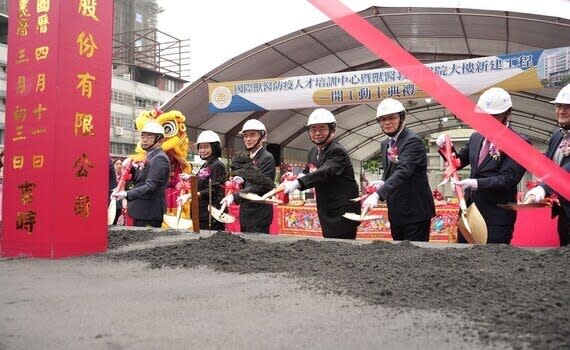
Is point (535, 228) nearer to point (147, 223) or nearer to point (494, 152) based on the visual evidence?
point (494, 152)

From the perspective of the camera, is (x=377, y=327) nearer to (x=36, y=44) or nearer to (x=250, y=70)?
(x=36, y=44)

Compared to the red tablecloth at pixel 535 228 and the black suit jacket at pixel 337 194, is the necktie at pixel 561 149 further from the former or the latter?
the red tablecloth at pixel 535 228

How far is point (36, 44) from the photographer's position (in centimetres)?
173

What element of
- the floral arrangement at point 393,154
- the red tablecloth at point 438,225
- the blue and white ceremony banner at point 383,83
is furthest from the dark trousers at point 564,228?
the blue and white ceremony banner at point 383,83

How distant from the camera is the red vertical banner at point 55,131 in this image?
1.68 m

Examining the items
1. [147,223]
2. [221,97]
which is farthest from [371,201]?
[221,97]

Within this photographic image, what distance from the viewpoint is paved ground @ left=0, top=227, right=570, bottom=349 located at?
70 centimetres

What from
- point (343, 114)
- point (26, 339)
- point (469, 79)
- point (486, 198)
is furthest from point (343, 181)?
point (343, 114)

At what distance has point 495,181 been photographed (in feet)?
6.56

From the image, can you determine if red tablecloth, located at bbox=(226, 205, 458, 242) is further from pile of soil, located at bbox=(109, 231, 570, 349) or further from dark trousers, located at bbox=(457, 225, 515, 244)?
pile of soil, located at bbox=(109, 231, 570, 349)

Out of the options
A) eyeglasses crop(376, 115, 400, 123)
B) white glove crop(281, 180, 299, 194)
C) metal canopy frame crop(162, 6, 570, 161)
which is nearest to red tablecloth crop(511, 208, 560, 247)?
eyeglasses crop(376, 115, 400, 123)

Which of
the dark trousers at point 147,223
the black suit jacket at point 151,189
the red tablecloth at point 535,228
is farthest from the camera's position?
the red tablecloth at point 535,228

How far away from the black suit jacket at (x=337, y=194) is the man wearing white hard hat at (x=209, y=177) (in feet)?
3.05

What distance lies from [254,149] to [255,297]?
196 cm
